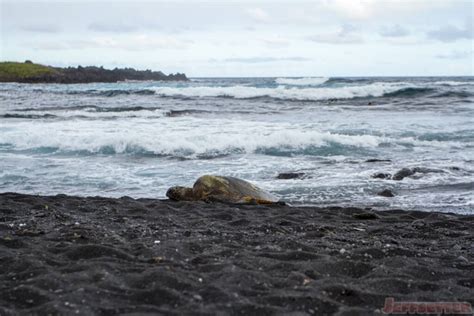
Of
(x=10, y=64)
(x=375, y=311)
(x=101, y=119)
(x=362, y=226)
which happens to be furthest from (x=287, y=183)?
(x=10, y=64)

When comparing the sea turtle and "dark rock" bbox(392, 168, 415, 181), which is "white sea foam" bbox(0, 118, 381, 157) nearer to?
"dark rock" bbox(392, 168, 415, 181)

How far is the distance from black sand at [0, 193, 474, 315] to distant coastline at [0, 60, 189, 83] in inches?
2755

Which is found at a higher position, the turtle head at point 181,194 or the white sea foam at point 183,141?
the white sea foam at point 183,141

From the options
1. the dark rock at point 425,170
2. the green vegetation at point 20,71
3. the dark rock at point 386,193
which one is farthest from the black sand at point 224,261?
the green vegetation at point 20,71

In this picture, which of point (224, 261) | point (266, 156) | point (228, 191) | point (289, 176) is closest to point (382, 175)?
point (289, 176)

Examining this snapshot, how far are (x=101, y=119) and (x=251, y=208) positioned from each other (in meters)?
16.1

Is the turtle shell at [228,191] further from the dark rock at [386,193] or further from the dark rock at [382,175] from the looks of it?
the dark rock at [382,175]

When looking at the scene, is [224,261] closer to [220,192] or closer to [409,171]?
[220,192]

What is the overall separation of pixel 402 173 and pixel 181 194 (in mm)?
4186

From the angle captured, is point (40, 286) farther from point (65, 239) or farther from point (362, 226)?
point (362, 226)

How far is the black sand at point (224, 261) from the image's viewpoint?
3363 millimetres

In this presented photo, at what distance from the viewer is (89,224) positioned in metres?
5.70

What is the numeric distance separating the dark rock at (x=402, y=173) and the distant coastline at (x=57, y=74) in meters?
67.6

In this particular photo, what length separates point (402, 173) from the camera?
9.87 meters
